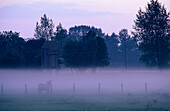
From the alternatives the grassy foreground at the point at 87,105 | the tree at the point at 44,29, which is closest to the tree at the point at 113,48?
the tree at the point at 44,29

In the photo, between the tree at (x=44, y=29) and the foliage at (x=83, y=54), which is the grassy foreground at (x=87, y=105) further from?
the tree at (x=44, y=29)

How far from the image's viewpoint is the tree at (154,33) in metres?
54.8

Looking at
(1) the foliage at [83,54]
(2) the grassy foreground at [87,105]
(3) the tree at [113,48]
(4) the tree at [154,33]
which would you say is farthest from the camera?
(3) the tree at [113,48]

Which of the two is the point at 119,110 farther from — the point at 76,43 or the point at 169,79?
the point at 76,43

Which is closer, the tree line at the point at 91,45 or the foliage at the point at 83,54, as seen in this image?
the tree line at the point at 91,45

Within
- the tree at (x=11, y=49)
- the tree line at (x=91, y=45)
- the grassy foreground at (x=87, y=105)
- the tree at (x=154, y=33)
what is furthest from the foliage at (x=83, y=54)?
the grassy foreground at (x=87, y=105)

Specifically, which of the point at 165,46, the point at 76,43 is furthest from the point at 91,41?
the point at 165,46

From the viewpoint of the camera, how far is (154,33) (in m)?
56.1

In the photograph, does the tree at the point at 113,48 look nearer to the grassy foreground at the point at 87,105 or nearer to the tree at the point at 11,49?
the tree at the point at 11,49

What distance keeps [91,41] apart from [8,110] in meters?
52.4

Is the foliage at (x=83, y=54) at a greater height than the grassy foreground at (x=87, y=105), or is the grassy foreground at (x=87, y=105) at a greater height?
the foliage at (x=83, y=54)

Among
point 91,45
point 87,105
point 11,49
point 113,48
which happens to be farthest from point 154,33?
point 113,48

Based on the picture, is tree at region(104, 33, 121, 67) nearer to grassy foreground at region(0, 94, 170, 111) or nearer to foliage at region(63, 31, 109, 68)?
foliage at region(63, 31, 109, 68)

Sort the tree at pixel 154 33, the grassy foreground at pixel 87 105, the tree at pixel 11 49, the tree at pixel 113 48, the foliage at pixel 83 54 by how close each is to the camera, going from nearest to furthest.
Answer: the grassy foreground at pixel 87 105
the tree at pixel 154 33
the tree at pixel 11 49
the foliage at pixel 83 54
the tree at pixel 113 48
